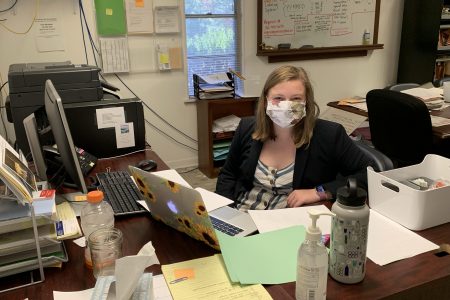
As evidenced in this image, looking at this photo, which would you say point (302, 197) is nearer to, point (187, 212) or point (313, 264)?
point (187, 212)

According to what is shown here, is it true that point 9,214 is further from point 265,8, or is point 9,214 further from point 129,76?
point 265,8

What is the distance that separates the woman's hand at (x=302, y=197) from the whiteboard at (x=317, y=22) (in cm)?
267

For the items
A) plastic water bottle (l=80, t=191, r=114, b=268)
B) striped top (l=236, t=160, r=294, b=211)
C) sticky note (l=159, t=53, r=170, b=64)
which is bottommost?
striped top (l=236, t=160, r=294, b=211)

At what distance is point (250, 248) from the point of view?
1.16 m

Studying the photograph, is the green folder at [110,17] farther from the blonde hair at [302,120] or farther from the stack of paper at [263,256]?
the stack of paper at [263,256]

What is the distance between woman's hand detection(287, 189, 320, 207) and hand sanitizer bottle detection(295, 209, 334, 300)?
65cm

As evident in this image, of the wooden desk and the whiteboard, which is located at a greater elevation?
the whiteboard

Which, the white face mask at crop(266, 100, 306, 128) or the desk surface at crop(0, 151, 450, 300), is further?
the white face mask at crop(266, 100, 306, 128)

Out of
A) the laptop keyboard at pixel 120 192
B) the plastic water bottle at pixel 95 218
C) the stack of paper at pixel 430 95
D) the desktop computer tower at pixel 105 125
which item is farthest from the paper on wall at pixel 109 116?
the stack of paper at pixel 430 95

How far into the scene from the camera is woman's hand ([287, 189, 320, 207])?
5.14ft

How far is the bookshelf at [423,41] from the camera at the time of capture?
4.31 meters

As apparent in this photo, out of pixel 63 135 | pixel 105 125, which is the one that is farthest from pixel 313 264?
pixel 105 125

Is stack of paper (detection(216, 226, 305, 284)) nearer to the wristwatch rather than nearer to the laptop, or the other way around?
the laptop

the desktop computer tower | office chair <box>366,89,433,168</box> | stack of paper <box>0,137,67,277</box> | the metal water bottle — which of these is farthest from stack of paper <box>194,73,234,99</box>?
the metal water bottle
